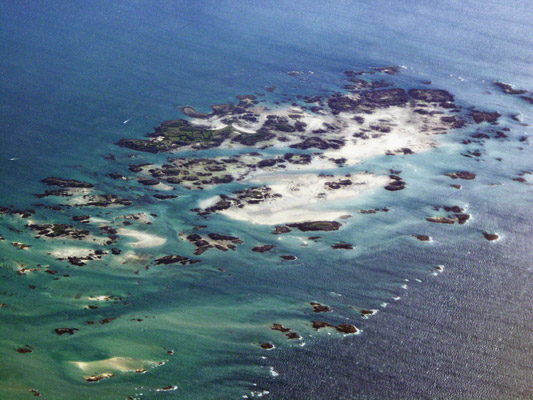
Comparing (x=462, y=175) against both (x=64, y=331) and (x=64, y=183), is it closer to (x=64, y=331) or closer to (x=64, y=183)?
(x=64, y=183)

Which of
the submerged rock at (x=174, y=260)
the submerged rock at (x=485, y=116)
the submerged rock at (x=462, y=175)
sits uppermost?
the submerged rock at (x=485, y=116)

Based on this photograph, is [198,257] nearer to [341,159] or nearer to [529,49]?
[341,159]

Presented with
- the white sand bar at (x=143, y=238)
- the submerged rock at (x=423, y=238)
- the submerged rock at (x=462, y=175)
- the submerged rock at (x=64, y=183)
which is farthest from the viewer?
the submerged rock at (x=462, y=175)

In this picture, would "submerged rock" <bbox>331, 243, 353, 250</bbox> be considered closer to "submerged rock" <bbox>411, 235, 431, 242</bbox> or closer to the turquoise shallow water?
the turquoise shallow water

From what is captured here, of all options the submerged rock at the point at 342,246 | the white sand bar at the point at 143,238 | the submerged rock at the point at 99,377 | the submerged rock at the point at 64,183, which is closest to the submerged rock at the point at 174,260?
the white sand bar at the point at 143,238

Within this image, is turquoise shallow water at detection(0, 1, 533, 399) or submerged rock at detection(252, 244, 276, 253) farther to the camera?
submerged rock at detection(252, 244, 276, 253)

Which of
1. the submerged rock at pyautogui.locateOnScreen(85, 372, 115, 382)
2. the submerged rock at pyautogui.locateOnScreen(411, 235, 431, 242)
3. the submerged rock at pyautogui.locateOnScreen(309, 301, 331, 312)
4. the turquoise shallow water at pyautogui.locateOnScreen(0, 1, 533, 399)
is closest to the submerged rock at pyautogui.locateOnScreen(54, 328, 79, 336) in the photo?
the turquoise shallow water at pyautogui.locateOnScreen(0, 1, 533, 399)

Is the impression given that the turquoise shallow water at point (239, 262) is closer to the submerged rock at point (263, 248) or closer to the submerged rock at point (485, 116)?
the submerged rock at point (263, 248)

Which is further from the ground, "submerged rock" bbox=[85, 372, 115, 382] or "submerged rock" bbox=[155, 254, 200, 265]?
"submerged rock" bbox=[155, 254, 200, 265]

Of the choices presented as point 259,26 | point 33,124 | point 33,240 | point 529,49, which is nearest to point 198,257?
point 33,240

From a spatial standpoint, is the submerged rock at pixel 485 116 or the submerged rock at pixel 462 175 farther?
the submerged rock at pixel 485 116
